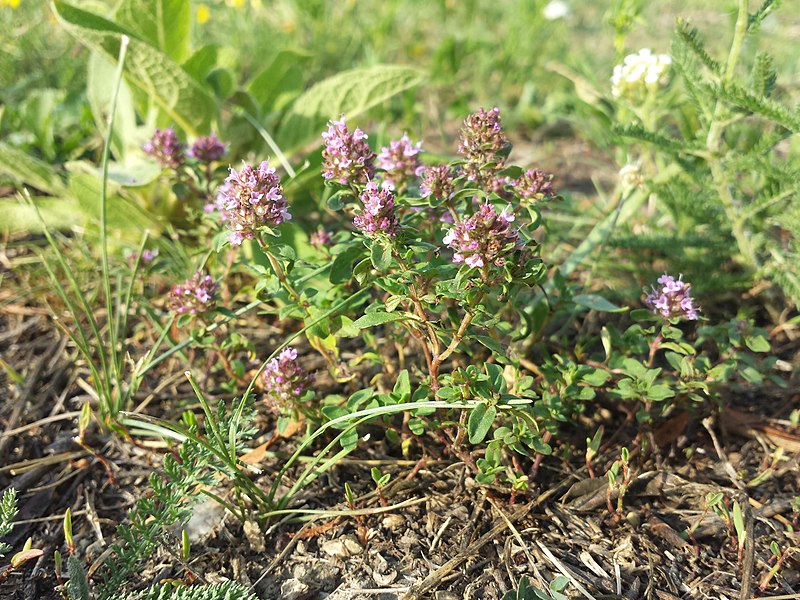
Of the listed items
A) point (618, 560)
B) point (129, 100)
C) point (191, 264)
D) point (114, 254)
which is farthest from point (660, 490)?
point (129, 100)

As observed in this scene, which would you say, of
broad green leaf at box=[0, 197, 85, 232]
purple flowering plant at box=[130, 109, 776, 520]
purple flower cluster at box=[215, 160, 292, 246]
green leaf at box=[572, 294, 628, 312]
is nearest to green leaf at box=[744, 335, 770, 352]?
purple flowering plant at box=[130, 109, 776, 520]

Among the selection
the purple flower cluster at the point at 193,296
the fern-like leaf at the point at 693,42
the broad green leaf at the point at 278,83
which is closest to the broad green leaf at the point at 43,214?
the broad green leaf at the point at 278,83

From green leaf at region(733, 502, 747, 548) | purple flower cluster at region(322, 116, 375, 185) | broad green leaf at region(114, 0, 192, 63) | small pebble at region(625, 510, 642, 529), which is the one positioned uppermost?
broad green leaf at region(114, 0, 192, 63)

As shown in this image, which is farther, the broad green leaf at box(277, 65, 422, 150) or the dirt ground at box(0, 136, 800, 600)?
the broad green leaf at box(277, 65, 422, 150)

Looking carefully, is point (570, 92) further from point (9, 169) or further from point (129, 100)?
point (9, 169)

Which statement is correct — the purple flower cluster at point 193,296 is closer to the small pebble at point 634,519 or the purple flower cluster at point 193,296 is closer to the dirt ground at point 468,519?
the dirt ground at point 468,519

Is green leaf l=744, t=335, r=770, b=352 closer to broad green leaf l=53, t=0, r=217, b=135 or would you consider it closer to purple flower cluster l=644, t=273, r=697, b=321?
purple flower cluster l=644, t=273, r=697, b=321

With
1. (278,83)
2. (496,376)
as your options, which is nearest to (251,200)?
(496,376)

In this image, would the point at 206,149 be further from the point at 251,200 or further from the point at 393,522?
the point at 393,522
